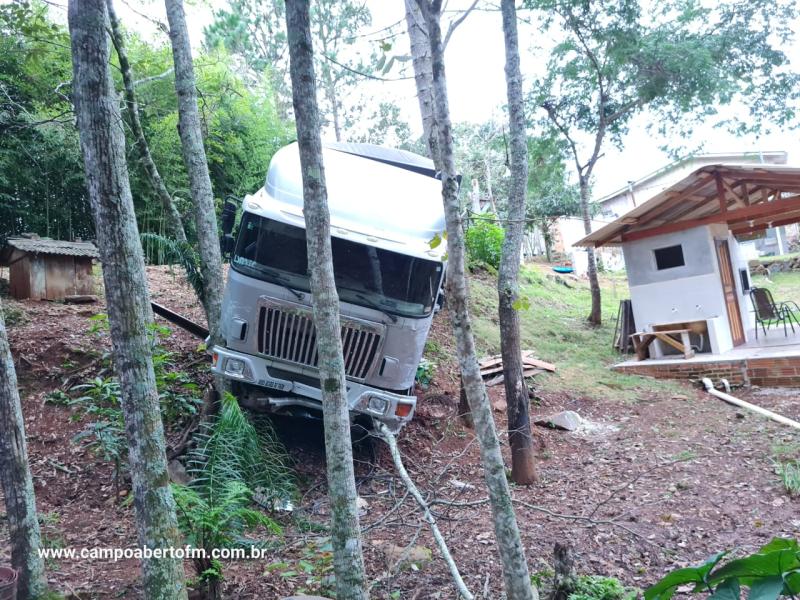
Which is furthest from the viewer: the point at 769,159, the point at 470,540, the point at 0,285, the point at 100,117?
the point at 769,159

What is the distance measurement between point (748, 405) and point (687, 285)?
13.1 ft

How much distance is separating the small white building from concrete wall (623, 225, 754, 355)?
0.02 m

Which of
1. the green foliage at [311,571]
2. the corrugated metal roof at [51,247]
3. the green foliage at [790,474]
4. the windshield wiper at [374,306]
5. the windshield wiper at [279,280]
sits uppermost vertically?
the corrugated metal roof at [51,247]

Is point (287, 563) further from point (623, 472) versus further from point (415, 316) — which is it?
point (623, 472)

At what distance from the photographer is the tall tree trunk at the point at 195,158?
269 inches

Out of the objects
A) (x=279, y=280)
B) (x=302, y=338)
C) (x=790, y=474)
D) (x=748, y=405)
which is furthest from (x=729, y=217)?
(x=279, y=280)

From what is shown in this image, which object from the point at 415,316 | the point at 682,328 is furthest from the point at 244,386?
the point at 682,328

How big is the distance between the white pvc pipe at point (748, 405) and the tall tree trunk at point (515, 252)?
4.25m

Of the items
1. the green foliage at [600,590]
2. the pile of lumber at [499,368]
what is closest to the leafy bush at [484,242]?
the pile of lumber at [499,368]

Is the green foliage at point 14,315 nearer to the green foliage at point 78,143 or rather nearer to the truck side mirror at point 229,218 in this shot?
the green foliage at point 78,143

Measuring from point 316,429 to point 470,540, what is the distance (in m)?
3.10

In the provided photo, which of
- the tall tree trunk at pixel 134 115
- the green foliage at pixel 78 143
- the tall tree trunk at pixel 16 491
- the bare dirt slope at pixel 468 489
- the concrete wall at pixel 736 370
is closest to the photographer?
the tall tree trunk at pixel 16 491

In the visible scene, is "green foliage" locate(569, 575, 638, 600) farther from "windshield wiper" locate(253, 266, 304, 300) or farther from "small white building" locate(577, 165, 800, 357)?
"small white building" locate(577, 165, 800, 357)

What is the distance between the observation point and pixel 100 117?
297cm
